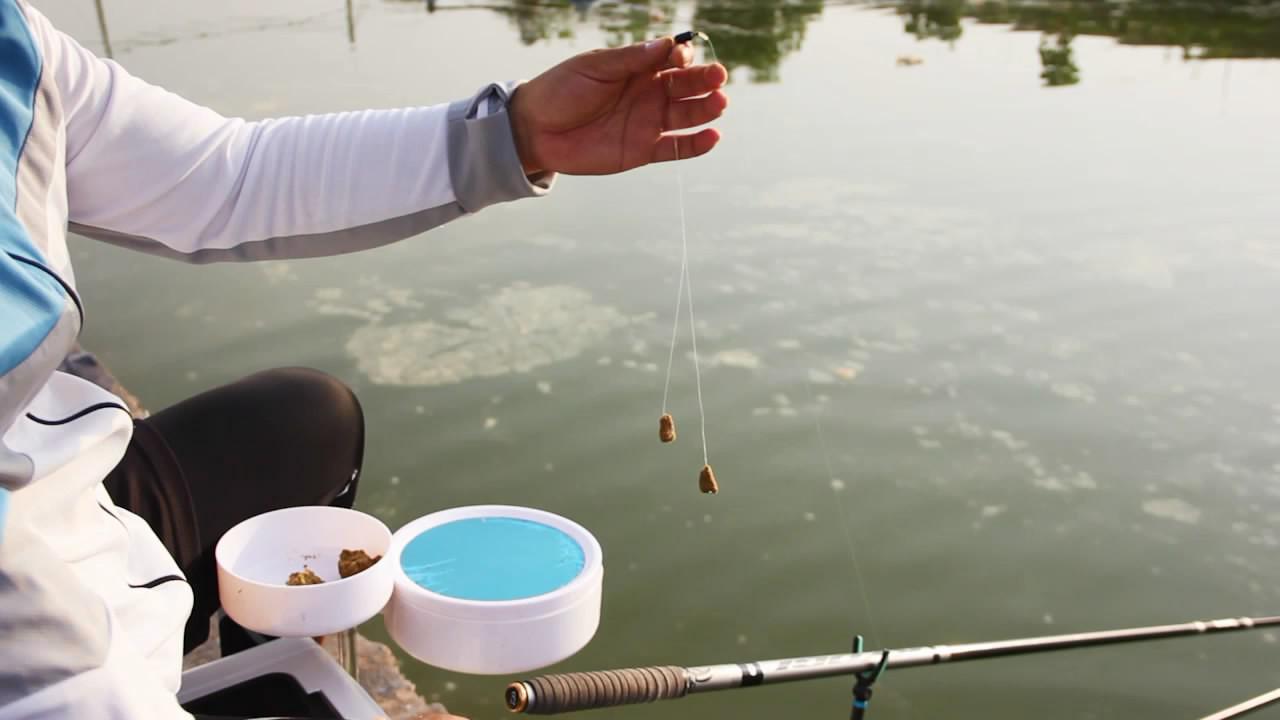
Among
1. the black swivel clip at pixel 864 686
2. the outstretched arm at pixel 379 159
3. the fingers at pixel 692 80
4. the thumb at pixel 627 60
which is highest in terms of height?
the thumb at pixel 627 60

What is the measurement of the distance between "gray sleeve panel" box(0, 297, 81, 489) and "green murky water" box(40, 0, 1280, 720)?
1.17 metres

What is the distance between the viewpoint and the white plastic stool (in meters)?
1.05

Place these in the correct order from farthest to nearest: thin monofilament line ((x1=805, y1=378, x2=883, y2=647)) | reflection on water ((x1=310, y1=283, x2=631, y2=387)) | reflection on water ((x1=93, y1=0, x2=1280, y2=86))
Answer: reflection on water ((x1=93, y1=0, x2=1280, y2=86)) → reflection on water ((x1=310, y1=283, x2=631, y2=387)) → thin monofilament line ((x1=805, y1=378, x2=883, y2=647))

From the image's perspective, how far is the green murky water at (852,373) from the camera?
2.05 m

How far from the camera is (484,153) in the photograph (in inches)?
44.1

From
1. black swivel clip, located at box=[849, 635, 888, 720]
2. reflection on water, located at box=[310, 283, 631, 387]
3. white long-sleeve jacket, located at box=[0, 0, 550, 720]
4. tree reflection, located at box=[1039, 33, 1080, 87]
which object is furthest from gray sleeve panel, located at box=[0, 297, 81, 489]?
→ tree reflection, located at box=[1039, 33, 1080, 87]

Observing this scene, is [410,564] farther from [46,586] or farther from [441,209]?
[46,586]

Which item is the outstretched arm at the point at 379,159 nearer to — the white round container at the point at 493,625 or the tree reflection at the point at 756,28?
the white round container at the point at 493,625

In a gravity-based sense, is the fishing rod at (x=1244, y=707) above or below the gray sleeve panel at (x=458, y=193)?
below

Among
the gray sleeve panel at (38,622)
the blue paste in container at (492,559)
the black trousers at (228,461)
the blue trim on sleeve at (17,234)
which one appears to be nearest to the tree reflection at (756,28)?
the black trousers at (228,461)

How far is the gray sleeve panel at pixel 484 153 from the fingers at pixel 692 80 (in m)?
0.17

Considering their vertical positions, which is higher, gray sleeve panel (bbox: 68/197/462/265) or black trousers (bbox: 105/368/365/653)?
gray sleeve panel (bbox: 68/197/462/265)

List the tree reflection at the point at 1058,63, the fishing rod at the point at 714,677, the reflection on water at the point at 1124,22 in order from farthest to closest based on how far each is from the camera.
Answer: the reflection on water at the point at 1124,22
the tree reflection at the point at 1058,63
the fishing rod at the point at 714,677

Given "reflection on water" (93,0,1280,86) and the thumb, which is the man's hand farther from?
"reflection on water" (93,0,1280,86)
